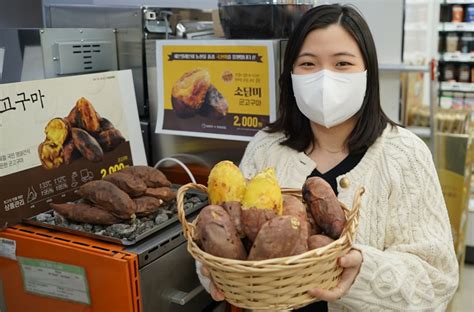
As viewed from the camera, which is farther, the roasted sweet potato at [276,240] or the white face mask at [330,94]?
the white face mask at [330,94]

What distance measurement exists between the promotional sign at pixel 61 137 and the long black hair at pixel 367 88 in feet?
1.96

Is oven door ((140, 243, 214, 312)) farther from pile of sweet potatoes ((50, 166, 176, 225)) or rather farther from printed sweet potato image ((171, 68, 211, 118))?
printed sweet potato image ((171, 68, 211, 118))

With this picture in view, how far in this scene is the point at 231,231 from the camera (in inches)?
34.2

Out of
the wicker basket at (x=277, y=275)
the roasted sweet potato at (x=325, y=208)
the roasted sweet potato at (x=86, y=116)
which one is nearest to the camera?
the wicker basket at (x=277, y=275)

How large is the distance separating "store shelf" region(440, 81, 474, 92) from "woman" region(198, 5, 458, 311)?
350 cm

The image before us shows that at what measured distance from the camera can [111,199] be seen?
129 centimetres

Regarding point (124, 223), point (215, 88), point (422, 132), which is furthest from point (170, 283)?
point (422, 132)

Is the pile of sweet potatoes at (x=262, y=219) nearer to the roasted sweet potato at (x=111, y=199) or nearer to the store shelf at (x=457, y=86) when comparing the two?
the roasted sweet potato at (x=111, y=199)

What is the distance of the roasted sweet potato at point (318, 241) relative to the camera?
0.89 m

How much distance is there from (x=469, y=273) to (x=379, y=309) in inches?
103

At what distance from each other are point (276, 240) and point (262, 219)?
0.19ft

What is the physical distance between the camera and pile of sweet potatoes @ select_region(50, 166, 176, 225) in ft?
4.25

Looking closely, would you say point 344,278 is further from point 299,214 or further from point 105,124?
point 105,124

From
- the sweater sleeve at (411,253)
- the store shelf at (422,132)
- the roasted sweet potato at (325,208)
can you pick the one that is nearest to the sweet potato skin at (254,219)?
the roasted sweet potato at (325,208)
